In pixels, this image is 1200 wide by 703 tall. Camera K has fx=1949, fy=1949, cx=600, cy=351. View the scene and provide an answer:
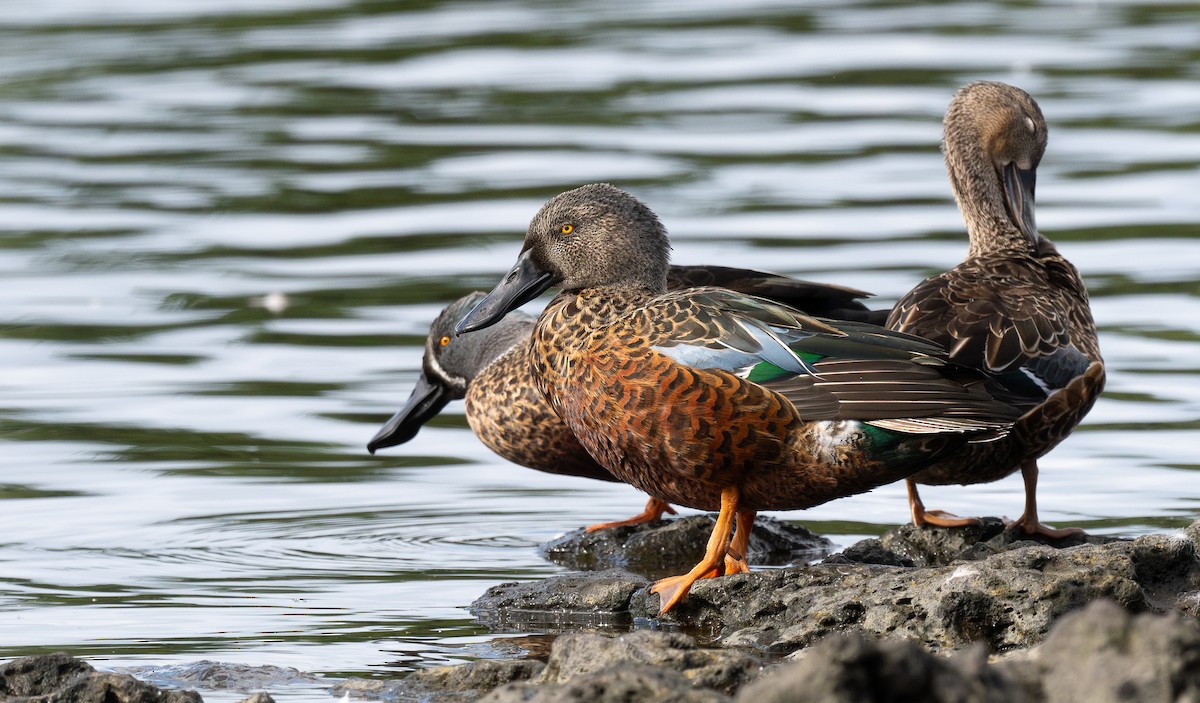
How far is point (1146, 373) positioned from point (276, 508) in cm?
436

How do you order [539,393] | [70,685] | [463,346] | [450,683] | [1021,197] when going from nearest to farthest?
[70,685] → [450,683] → [539,393] → [1021,197] → [463,346]

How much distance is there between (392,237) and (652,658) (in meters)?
8.61

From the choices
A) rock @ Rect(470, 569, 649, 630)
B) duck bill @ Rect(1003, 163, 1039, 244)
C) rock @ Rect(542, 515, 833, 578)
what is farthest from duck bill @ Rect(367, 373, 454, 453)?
duck bill @ Rect(1003, 163, 1039, 244)

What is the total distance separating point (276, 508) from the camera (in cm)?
764

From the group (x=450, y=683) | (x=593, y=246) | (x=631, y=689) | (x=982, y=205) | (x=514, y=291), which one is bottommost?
(x=450, y=683)

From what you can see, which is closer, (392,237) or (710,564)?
(710,564)

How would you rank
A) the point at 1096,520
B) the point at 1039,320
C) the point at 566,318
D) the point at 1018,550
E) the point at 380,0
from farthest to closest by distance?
1. the point at 380,0
2. the point at 1096,520
3. the point at 1039,320
4. the point at 566,318
5. the point at 1018,550

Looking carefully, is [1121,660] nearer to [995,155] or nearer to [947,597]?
[947,597]

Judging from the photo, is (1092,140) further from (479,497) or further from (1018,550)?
(1018,550)

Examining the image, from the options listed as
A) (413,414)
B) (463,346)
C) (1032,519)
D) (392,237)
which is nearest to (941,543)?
(1032,519)

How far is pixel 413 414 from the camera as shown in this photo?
8.38m

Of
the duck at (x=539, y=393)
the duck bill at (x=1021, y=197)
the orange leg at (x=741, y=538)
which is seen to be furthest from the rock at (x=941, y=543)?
the duck bill at (x=1021, y=197)

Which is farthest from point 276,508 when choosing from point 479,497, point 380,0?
point 380,0

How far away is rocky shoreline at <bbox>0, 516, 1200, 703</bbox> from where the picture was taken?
3.46 meters
